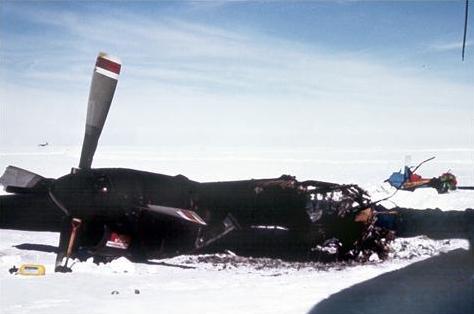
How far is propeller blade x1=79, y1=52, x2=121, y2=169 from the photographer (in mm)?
8930

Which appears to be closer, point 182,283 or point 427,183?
point 182,283

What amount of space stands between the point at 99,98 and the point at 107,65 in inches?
24.0

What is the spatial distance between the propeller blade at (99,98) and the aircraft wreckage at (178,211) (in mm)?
18

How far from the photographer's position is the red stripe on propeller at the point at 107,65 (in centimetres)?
888

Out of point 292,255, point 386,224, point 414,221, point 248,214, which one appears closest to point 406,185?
point 414,221

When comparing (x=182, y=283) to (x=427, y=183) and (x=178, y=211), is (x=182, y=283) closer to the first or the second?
(x=178, y=211)

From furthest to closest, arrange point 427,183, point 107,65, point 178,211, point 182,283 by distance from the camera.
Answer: point 427,183 → point 107,65 → point 178,211 → point 182,283

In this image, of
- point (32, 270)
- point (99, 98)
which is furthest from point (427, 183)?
point (32, 270)

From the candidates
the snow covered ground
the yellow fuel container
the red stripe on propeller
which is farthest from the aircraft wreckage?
the snow covered ground

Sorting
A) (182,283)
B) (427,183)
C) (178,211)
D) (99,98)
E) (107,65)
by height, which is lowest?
(182,283)

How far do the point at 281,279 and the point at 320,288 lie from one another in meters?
1.05

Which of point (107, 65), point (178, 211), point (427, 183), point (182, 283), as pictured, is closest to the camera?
point (182, 283)

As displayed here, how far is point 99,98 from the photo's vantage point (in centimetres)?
909

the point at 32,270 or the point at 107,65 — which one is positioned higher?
the point at 107,65
